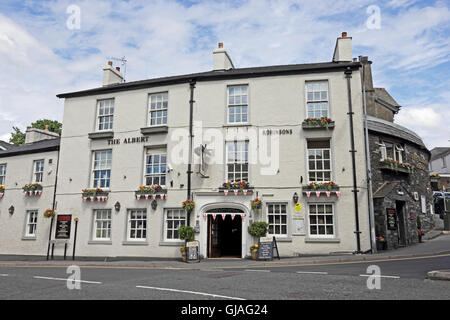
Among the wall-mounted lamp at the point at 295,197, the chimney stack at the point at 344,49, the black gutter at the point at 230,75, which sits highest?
the chimney stack at the point at 344,49

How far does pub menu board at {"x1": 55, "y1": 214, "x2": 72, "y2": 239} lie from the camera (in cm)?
1931

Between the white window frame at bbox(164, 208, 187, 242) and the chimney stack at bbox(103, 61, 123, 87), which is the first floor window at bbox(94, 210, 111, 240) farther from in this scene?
the chimney stack at bbox(103, 61, 123, 87)

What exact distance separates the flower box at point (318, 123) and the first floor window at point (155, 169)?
289 inches

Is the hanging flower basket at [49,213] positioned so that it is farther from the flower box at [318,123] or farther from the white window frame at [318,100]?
the white window frame at [318,100]

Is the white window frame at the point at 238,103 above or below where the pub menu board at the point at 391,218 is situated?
above

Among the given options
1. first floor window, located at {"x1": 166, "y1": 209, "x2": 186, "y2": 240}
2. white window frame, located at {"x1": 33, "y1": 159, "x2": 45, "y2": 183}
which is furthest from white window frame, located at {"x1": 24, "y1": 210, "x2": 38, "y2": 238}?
first floor window, located at {"x1": 166, "y1": 209, "x2": 186, "y2": 240}

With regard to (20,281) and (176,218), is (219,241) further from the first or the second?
(20,281)

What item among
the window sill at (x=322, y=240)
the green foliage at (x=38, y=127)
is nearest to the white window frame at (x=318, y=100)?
the window sill at (x=322, y=240)

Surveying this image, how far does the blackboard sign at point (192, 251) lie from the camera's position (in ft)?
52.3

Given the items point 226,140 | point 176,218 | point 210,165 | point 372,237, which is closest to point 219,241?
point 176,218

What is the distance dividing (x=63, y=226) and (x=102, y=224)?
2.23m

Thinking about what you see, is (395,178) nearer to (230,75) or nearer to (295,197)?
(295,197)

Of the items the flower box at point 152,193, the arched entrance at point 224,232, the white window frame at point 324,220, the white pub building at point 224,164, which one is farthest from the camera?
the flower box at point 152,193
